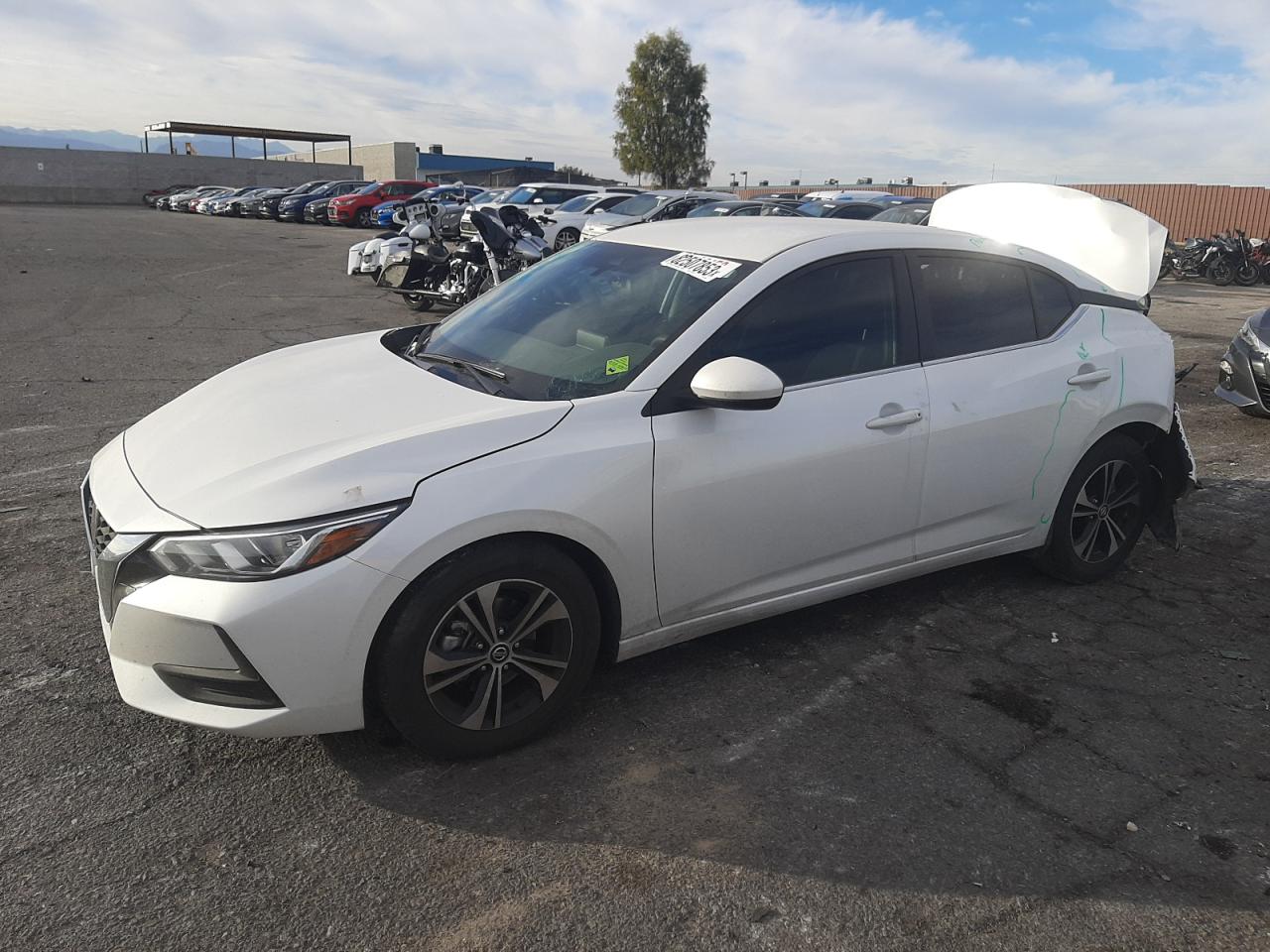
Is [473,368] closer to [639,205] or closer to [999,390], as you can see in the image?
[999,390]

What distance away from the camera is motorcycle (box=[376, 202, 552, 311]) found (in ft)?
36.7

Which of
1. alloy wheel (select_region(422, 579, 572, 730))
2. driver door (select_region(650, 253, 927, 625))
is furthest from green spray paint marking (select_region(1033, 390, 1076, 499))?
alloy wheel (select_region(422, 579, 572, 730))

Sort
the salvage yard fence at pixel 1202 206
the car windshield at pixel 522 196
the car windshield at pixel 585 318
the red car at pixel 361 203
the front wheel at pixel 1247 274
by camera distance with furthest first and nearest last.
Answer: the red car at pixel 361 203 → the salvage yard fence at pixel 1202 206 → the car windshield at pixel 522 196 → the front wheel at pixel 1247 274 → the car windshield at pixel 585 318

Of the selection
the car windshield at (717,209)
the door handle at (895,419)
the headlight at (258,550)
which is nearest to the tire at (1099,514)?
the door handle at (895,419)

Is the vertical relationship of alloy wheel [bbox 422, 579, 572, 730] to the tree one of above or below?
below

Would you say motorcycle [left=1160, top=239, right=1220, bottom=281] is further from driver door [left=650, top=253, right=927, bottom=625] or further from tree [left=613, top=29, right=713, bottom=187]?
tree [left=613, top=29, right=713, bottom=187]

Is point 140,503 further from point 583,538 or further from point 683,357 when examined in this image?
point 683,357

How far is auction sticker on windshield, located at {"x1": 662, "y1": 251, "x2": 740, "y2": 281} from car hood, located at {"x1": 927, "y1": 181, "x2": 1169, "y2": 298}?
160 centimetres

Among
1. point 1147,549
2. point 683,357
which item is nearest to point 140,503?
point 683,357

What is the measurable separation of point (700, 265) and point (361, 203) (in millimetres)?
32238

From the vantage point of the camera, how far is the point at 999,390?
3838mm

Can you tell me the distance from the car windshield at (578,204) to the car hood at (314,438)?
20.0 meters

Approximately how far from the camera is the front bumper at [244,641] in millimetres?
2506

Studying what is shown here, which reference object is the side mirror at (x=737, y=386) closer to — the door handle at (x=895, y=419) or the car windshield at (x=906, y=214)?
the door handle at (x=895, y=419)
